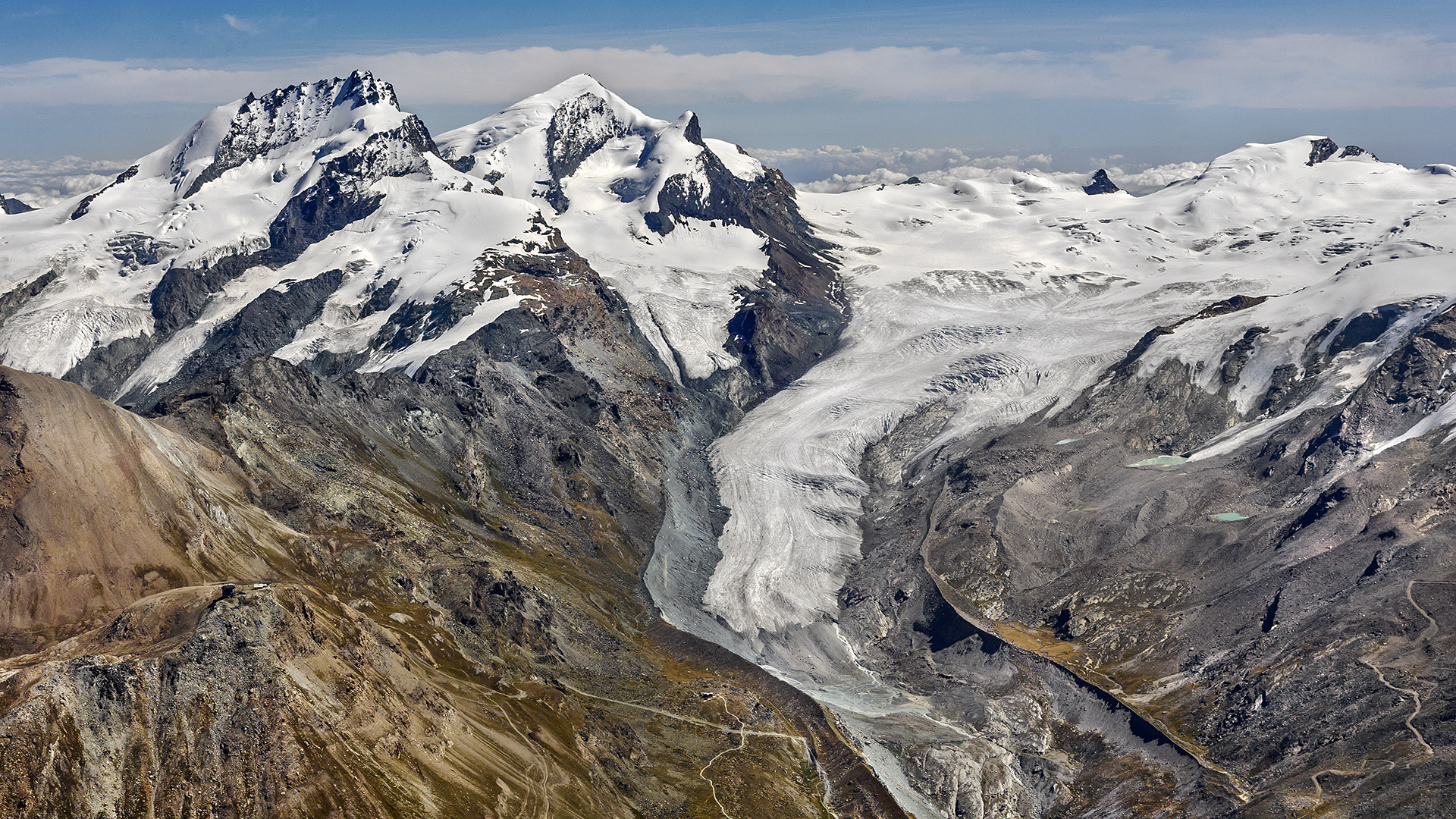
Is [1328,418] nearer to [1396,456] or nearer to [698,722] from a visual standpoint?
[1396,456]

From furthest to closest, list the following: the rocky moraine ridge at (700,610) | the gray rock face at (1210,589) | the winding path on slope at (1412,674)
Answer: the gray rock face at (1210,589) < the winding path on slope at (1412,674) < the rocky moraine ridge at (700,610)

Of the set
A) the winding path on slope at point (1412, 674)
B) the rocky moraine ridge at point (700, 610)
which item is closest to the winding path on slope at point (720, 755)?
the rocky moraine ridge at point (700, 610)

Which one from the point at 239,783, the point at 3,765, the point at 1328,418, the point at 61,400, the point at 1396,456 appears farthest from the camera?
the point at 1328,418

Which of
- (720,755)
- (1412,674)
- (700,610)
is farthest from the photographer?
(700,610)

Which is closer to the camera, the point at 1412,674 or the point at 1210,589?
the point at 1412,674

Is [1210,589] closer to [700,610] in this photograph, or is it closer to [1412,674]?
[1412,674]

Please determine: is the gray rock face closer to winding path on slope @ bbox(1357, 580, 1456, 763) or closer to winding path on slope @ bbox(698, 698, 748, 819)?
winding path on slope @ bbox(1357, 580, 1456, 763)

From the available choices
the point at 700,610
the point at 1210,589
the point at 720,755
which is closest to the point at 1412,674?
the point at 1210,589

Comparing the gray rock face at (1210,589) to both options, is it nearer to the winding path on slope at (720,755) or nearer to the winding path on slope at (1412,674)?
the winding path on slope at (1412,674)

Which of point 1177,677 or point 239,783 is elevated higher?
point 239,783

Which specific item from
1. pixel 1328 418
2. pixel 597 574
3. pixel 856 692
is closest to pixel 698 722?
pixel 856 692

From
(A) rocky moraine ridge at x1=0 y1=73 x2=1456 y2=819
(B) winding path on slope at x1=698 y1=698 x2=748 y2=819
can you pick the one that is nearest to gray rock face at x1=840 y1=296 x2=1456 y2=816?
(A) rocky moraine ridge at x1=0 y1=73 x2=1456 y2=819
